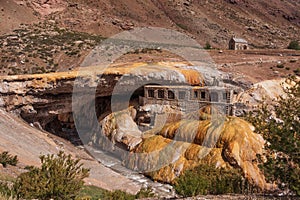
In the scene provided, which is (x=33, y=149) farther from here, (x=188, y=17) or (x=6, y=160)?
(x=188, y=17)

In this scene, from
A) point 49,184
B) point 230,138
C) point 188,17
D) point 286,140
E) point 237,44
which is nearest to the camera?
point 49,184

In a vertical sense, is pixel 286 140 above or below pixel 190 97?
above

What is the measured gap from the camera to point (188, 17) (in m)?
74.2

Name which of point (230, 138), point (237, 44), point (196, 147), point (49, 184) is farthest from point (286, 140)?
point (237, 44)

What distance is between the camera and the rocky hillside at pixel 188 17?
184 feet

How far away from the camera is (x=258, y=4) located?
96.9 m

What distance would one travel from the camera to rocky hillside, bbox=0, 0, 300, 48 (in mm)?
56094

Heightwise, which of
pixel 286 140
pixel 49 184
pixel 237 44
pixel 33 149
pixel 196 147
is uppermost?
pixel 237 44

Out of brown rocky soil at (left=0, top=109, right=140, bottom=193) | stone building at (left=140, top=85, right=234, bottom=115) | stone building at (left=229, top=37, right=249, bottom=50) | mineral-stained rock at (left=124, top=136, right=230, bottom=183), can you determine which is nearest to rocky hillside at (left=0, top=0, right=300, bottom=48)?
stone building at (left=229, top=37, right=249, bottom=50)

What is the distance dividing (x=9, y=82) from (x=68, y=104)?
4.82 meters

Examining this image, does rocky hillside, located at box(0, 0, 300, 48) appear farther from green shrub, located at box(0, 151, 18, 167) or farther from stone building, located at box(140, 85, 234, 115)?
green shrub, located at box(0, 151, 18, 167)

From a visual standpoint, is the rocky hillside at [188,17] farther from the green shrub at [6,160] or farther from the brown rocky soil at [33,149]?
the green shrub at [6,160]

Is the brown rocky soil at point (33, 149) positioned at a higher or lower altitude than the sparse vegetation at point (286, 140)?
lower

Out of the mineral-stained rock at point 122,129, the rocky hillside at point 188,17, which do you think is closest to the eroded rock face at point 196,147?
the mineral-stained rock at point 122,129
